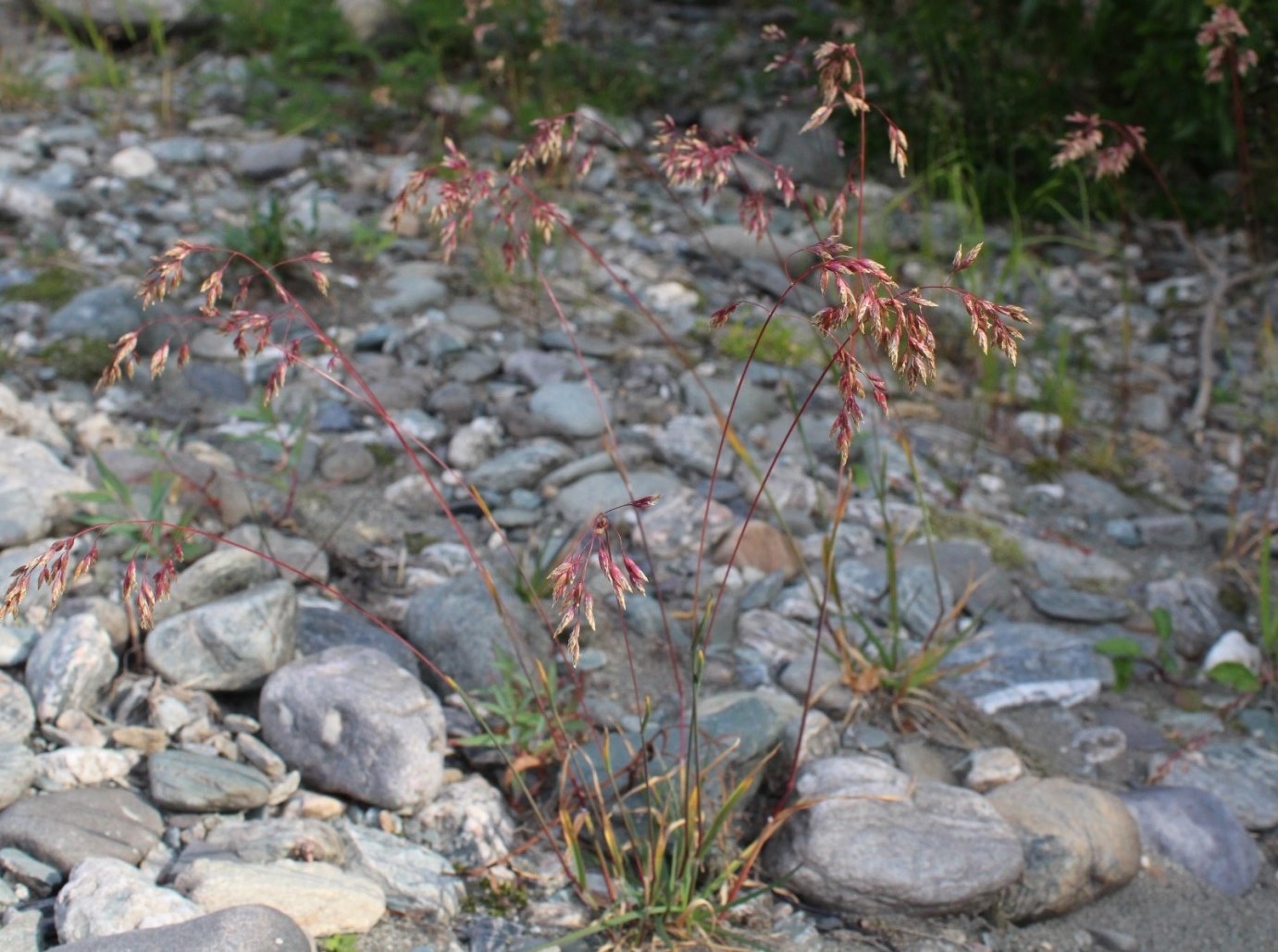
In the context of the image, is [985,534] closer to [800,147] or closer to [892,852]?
[892,852]

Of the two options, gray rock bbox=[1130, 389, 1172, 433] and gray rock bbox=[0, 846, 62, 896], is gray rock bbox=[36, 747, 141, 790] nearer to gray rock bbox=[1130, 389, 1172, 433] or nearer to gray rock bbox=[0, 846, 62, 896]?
gray rock bbox=[0, 846, 62, 896]

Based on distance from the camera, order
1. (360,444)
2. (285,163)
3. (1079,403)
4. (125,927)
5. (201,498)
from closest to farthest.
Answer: (125,927) < (201,498) < (360,444) < (1079,403) < (285,163)

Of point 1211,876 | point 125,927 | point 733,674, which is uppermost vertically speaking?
point 125,927

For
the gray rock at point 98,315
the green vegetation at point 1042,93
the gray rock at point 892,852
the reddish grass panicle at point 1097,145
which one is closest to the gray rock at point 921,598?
the gray rock at point 892,852

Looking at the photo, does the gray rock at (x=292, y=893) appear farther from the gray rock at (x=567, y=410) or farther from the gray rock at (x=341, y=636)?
the gray rock at (x=567, y=410)

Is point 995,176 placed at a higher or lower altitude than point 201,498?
higher

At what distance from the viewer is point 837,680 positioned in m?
2.95

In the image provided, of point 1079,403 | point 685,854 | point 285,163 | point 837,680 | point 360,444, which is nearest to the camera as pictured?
point 685,854

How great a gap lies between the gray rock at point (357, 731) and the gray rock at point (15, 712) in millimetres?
442

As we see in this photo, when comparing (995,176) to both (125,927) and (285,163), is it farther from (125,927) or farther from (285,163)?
(125,927)

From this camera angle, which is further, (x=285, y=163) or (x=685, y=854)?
(x=285, y=163)

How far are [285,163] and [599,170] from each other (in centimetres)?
141

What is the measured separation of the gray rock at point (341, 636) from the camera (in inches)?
112

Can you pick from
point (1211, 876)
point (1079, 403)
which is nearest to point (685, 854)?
point (1211, 876)
